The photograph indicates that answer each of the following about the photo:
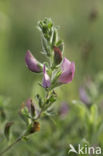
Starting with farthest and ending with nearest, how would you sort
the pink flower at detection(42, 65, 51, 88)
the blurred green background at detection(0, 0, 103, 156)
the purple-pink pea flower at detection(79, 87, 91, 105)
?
the blurred green background at detection(0, 0, 103, 156), the purple-pink pea flower at detection(79, 87, 91, 105), the pink flower at detection(42, 65, 51, 88)

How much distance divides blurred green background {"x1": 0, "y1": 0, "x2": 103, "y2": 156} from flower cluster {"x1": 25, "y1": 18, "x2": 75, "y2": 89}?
3.37ft

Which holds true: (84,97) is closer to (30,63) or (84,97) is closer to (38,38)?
(30,63)

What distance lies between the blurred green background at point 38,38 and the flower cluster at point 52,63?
1.03 meters

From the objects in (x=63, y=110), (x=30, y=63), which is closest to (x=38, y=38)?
(x=63, y=110)

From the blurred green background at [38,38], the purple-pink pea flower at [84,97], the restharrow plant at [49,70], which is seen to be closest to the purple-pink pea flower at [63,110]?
the purple-pink pea flower at [84,97]

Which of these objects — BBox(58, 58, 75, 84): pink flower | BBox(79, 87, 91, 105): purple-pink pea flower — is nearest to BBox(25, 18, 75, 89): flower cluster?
BBox(58, 58, 75, 84): pink flower

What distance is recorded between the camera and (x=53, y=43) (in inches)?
57.2

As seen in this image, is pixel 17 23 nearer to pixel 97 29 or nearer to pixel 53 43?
pixel 97 29

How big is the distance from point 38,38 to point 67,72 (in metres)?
2.77

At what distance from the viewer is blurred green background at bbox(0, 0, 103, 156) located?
3006 mm

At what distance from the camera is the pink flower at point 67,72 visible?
1.41 meters

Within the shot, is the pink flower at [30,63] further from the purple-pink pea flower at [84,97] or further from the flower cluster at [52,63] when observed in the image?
the purple-pink pea flower at [84,97]

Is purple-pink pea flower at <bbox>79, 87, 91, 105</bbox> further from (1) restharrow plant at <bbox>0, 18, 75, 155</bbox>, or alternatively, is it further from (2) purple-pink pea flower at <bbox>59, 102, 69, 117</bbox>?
(1) restharrow plant at <bbox>0, 18, 75, 155</bbox>

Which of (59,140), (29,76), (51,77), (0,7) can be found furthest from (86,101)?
(0,7)
